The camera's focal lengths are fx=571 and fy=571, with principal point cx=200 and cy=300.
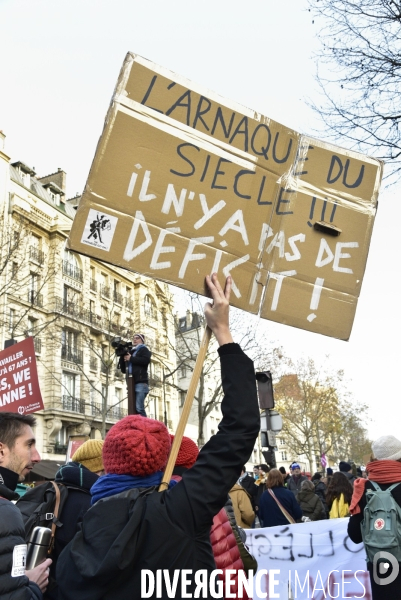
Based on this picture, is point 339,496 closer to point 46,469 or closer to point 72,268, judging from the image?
point 46,469

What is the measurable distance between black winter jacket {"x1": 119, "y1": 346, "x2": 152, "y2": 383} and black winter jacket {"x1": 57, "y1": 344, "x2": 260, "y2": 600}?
391cm

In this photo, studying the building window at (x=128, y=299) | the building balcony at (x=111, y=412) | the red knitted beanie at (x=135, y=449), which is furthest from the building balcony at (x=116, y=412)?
the red knitted beanie at (x=135, y=449)

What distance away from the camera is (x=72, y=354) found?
36.1 meters

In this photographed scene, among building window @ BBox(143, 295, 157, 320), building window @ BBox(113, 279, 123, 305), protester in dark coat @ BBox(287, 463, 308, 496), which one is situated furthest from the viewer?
building window @ BBox(113, 279, 123, 305)

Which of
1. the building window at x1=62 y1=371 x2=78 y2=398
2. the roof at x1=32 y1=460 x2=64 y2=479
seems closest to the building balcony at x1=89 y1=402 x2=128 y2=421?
the building window at x1=62 y1=371 x2=78 y2=398

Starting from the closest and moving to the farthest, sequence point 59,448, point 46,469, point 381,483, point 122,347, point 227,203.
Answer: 1. point 227,203
2. point 381,483
3. point 122,347
4. point 46,469
5. point 59,448

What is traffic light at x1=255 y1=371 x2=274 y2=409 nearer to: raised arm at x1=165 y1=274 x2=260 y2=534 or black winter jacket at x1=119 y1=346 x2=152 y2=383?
black winter jacket at x1=119 y1=346 x2=152 y2=383

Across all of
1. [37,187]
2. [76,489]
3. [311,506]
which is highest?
[37,187]

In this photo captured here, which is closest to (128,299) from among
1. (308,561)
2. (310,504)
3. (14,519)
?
(310,504)

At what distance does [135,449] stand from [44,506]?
156 centimetres

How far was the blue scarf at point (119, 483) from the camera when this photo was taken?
1.96 m

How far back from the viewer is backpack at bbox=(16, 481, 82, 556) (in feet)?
10.3

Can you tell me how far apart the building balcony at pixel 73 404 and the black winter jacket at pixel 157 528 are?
34.0 m

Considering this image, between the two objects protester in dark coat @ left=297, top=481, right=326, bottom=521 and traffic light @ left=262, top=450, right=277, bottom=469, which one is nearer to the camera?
protester in dark coat @ left=297, top=481, right=326, bottom=521
